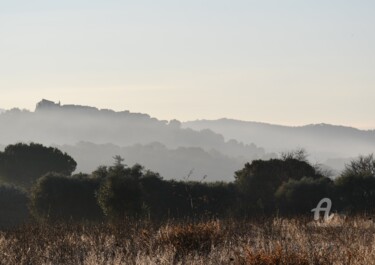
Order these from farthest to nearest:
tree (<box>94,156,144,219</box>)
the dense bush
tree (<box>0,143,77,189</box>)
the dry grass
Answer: tree (<box>0,143,77,189</box>) < the dense bush < tree (<box>94,156,144,219</box>) < the dry grass

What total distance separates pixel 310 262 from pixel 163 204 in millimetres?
39958

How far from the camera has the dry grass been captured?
11.8 meters

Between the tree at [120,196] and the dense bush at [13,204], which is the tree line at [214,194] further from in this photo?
the tree at [120,196]

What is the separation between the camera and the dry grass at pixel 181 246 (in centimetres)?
1175

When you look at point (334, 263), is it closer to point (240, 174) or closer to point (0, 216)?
point (240, 174)

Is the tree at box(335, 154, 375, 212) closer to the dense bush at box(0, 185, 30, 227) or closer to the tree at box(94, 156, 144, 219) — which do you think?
the tree at box(94, 156, 144, 219)

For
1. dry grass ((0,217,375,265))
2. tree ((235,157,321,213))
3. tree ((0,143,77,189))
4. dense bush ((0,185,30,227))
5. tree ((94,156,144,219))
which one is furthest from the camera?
tree ((0,143,77,189))

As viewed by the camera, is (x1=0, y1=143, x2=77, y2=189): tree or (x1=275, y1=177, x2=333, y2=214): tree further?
(x1=0, y1=143, x2=77, y2=189): tree

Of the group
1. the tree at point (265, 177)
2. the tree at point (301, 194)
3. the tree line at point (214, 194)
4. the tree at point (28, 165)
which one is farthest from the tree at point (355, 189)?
the tree at point (28, 165)

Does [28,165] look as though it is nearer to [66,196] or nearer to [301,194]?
[66,196]

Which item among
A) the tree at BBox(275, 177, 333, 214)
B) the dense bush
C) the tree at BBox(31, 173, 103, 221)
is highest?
the tree at BBox(275, 177, 333, 214)

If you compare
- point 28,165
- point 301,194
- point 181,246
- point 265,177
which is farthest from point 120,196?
point 28,165

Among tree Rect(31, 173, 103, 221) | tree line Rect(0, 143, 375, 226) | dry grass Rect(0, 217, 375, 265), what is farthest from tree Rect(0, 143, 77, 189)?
dry grass Rect(0, 217, 375, 265)

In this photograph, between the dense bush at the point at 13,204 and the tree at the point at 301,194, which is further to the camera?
the dense bush at the point at 13,204
